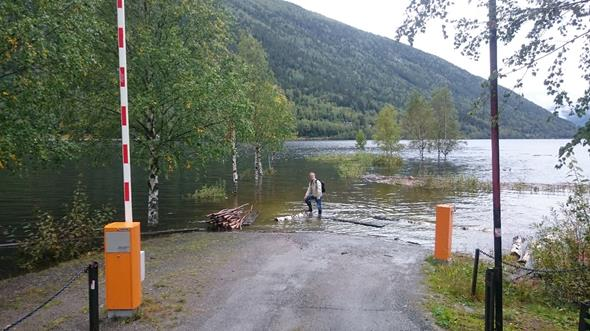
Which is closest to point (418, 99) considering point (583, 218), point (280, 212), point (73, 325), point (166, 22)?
point (280, 212)

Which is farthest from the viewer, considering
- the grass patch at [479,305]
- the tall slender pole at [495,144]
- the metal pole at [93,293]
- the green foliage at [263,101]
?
the green foliage at [263,101]

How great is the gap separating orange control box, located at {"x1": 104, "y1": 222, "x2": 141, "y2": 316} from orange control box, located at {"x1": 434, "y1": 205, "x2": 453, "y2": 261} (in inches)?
322

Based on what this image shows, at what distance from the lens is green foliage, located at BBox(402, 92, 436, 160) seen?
73.8 meters

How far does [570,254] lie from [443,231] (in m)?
3.03

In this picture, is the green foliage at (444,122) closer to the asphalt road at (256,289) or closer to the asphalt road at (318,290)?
the asphalt road at (256,289)

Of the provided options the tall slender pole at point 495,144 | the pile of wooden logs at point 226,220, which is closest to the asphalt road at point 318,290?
the tall slender pole at point 495,144

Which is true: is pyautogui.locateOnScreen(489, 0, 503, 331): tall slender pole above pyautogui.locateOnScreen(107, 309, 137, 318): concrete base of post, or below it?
above

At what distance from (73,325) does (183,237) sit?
8922 millimetres

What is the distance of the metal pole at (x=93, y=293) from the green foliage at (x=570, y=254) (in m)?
9.05

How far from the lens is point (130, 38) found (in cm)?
1778

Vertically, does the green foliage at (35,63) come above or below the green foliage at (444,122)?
below

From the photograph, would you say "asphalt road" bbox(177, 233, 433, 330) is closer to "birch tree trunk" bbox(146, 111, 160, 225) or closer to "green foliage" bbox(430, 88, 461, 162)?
"birch tree trunk" bbox(146, 111, 160, 225)

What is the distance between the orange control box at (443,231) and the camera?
12312 mm

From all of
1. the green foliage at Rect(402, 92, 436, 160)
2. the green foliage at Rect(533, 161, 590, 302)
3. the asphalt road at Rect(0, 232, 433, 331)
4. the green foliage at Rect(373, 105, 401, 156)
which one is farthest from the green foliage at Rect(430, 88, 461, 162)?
the green foliage at Rect(533, 161, 590, 302)
